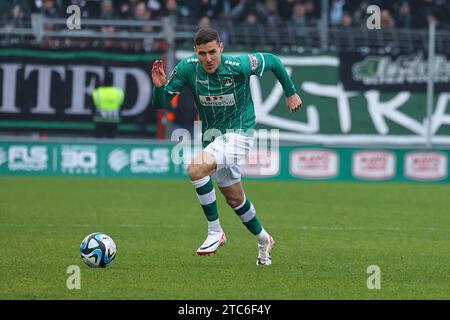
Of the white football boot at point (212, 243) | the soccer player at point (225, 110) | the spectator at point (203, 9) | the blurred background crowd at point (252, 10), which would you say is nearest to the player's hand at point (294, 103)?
the soccer player at point (225, 110)

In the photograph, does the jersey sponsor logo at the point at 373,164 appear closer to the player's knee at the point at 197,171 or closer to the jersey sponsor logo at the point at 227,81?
the jersey sponsor logo at the point at 227,81

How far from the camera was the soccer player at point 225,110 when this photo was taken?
1011 centimetres

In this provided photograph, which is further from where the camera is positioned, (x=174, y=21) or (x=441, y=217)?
(x=174, y=21)

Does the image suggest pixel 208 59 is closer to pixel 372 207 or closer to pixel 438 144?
pixel 372 207

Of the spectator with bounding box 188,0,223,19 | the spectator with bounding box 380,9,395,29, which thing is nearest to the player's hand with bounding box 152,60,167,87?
the spectator with bounding box 188,0,223,19

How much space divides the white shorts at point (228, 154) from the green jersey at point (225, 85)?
7.7 inches

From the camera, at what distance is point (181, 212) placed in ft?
52.9

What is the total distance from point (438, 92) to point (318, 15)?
341 cm

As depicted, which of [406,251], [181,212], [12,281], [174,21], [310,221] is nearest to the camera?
[12,281]

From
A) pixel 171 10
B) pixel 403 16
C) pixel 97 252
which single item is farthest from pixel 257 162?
pixel 97 252
